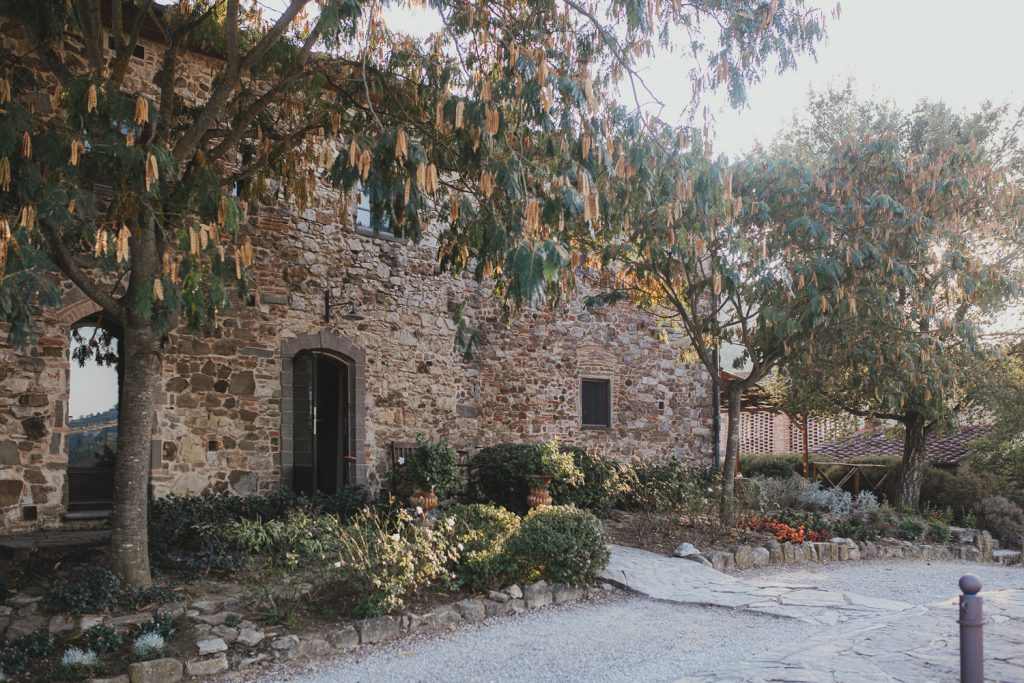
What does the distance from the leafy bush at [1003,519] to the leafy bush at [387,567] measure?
32.3 feet

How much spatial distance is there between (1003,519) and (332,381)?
34.3 ft

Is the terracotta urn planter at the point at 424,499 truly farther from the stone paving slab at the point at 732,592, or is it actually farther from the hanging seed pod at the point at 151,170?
the hanging seed pod at the point at 151,170

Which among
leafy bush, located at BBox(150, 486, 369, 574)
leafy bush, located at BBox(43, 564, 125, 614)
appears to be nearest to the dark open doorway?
leafy bush, located at BBox(150, 486, 369, 574)

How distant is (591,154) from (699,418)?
30.5 feet

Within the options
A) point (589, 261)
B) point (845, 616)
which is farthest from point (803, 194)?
point (845, 616)

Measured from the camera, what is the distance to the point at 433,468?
36.3 feet

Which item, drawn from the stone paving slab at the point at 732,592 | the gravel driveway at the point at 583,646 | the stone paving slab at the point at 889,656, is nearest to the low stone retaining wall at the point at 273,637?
the gravel driveway at the point at 583,646

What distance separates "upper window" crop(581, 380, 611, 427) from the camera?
47.6 feet

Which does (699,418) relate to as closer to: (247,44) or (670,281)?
(670,281)

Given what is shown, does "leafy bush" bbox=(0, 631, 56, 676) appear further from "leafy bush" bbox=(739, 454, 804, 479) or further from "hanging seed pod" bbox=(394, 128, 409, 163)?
"leafy bush" bbox=(739, 454, 804, 479)

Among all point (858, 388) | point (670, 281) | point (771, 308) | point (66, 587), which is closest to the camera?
point (66, 587)

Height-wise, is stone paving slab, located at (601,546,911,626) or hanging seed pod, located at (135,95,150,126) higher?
hanging seed pod, located at (135,95,150,126)

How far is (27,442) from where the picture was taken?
8836 millimetres

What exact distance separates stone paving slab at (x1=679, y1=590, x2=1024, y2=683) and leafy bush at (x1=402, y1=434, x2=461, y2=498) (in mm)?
5698
